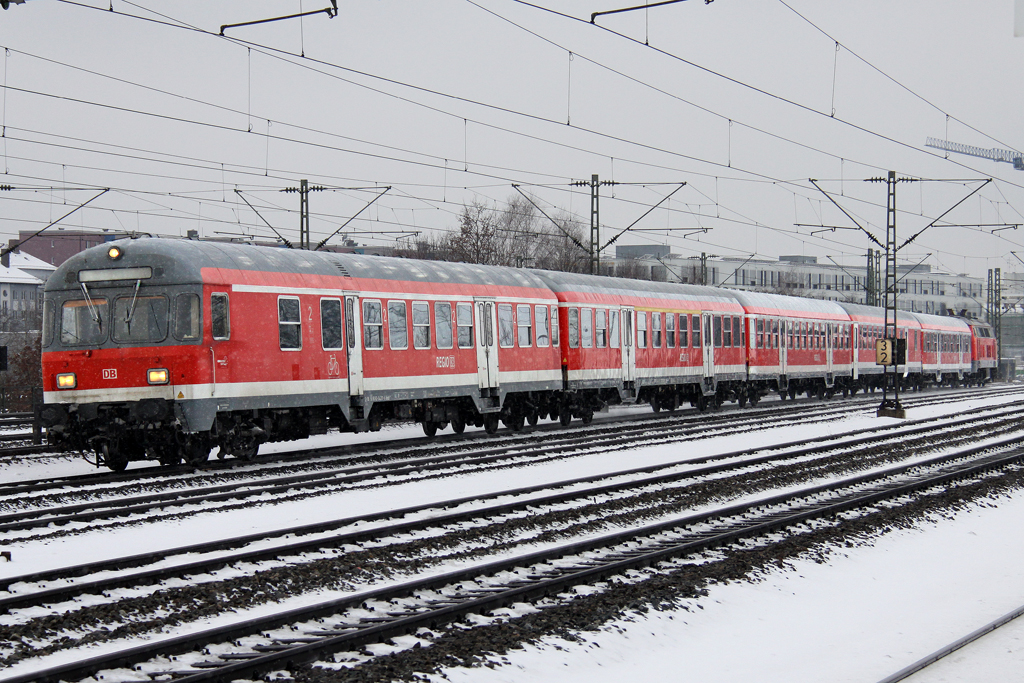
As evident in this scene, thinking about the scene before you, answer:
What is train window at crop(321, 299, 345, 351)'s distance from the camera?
18578 mm

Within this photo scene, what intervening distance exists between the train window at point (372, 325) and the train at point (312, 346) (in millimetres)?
34

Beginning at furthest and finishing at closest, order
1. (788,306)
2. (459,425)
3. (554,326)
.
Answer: (788,306)
(554,326)
(459,425)

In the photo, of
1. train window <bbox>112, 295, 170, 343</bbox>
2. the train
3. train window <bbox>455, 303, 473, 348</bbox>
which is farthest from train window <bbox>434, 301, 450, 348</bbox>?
train window <bbox>112, 295, 170, 343</bbox>

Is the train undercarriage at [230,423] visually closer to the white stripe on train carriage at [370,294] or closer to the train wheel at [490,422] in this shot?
the train wheel at [490,422]

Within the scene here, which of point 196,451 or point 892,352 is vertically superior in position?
point 892,352

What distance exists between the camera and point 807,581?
9711mm

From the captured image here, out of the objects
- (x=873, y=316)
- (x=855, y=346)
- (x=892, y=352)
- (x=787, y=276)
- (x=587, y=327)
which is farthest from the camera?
(x=787, y=276)

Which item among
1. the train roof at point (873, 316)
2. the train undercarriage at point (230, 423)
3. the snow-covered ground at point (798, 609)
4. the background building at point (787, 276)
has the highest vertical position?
the background building at point (787, 276)

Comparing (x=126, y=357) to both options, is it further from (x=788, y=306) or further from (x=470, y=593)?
(x=788, y=306)

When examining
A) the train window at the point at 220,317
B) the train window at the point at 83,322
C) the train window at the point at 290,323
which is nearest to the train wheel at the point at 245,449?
the train window at the point at 290,323

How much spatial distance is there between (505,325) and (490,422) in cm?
204

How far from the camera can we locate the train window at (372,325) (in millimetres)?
19500

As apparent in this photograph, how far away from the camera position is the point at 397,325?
2031cm

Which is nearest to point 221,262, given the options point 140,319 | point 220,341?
point 220,341
